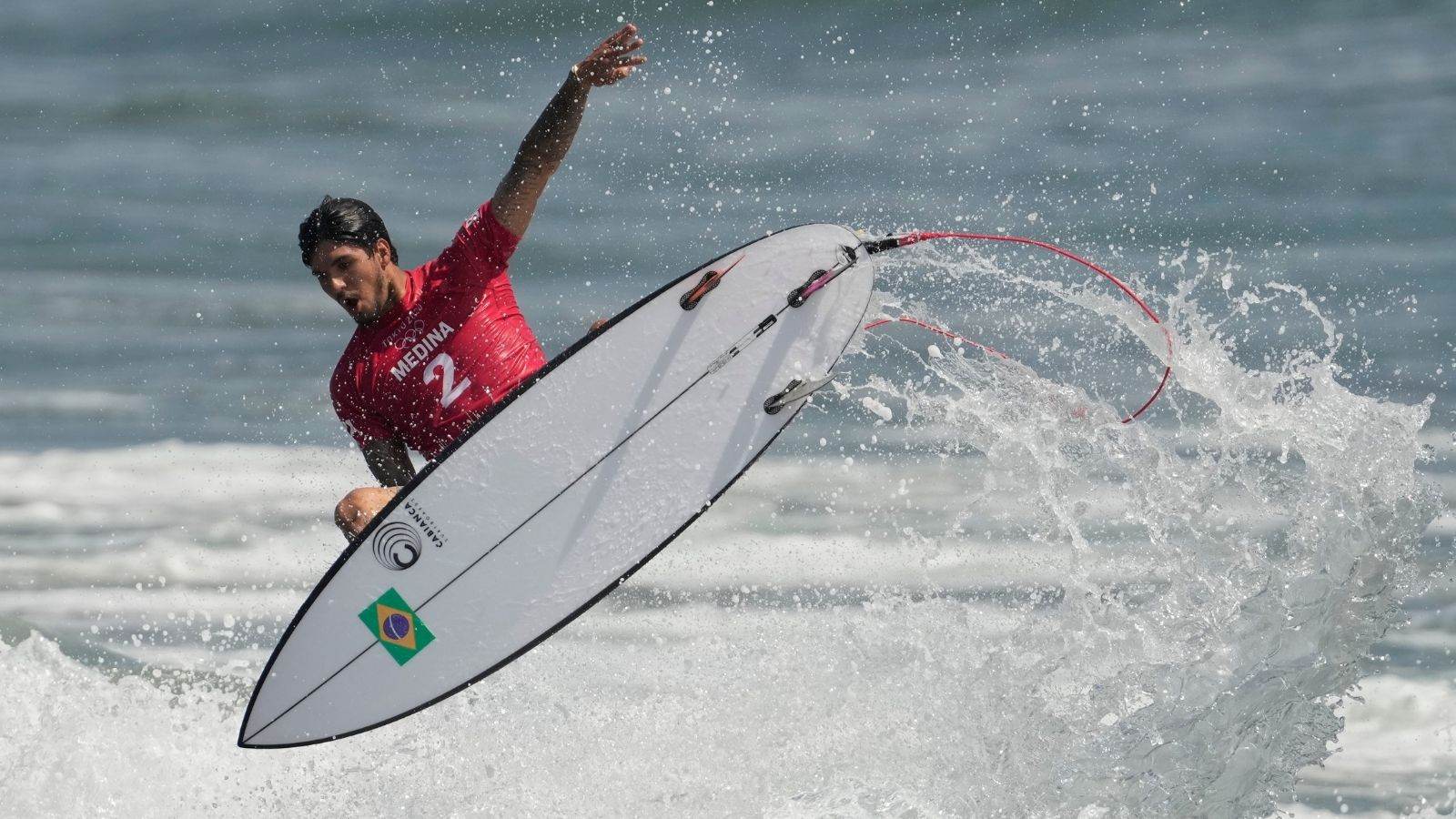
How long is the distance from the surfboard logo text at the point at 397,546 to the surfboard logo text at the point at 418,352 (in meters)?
0.49

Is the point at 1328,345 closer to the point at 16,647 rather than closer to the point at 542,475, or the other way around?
the point at 542,475

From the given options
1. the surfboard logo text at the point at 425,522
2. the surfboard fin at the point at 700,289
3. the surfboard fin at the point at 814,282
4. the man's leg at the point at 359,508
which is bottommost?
the man's leg at the point at 359,508

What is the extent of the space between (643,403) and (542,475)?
41cm

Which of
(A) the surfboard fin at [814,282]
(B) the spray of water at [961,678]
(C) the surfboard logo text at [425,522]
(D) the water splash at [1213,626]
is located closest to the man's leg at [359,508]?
(C) the surfboard logo text at [425,522]

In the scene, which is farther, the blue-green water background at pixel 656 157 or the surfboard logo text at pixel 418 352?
the blue-green water background at pixel 656 157

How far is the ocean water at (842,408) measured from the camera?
15.7ft

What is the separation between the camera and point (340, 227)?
15.8 feet

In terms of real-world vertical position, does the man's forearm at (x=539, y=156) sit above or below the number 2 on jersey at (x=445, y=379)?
above

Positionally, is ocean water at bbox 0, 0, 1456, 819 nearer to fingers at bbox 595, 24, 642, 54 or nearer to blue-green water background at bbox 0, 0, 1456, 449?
blue-green water background at bbox 0, 0, 1456, 449

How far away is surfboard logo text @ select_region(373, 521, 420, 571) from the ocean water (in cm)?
87

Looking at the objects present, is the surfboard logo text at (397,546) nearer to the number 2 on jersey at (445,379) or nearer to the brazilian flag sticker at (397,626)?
the brazilian flag sticker at (397,626)

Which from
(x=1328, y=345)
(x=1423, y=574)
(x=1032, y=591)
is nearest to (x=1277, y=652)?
(x=1423, y=574)

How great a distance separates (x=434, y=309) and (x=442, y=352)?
0.14 meters

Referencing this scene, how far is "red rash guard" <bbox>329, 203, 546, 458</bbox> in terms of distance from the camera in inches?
196
